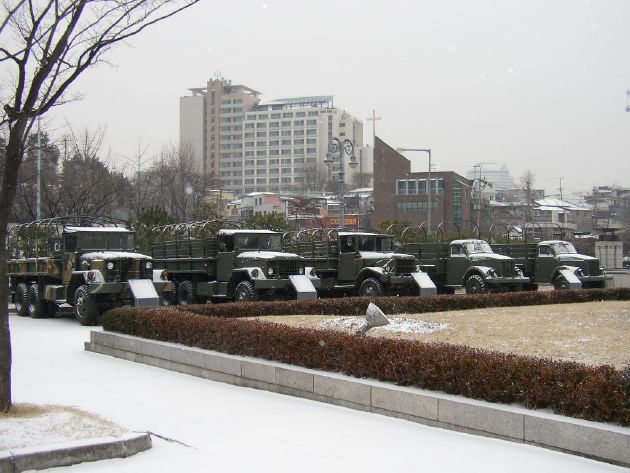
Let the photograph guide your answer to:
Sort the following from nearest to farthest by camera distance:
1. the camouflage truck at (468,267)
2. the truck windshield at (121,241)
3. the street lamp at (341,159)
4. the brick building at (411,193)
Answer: the truck windshield at (121,241)
the camouflage truck at (468,267)
the street lamp at (341,159)
the brick building at (411,193)

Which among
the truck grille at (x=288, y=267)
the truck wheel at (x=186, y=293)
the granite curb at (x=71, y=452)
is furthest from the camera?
the truck wheel at (x=186, y=293)

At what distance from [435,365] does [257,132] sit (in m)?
140

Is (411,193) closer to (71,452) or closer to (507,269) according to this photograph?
(507,269)

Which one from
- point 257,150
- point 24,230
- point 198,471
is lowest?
point 198,471

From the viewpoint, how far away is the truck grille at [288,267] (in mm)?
21016

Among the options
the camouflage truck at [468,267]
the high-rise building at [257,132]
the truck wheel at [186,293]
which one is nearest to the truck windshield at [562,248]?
the camouflage truck at [468,267]

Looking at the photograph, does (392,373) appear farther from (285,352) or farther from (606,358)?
(606,358)

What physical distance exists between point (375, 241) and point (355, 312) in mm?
6918

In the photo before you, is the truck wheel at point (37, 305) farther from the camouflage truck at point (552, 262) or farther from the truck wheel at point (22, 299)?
the camouflage truck at point (552, 262)

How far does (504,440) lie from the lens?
7.05 metres

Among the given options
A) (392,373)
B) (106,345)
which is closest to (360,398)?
→ (392,373)

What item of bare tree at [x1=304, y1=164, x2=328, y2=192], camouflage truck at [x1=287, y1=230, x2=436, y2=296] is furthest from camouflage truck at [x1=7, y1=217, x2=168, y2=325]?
bare tree at [x1=304, y1=164, x2=328, y2=192]

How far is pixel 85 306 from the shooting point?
18.7m

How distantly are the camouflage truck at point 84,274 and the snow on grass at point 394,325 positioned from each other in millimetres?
5635
